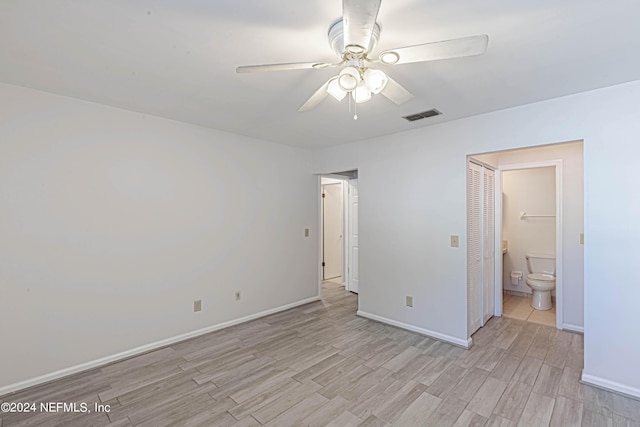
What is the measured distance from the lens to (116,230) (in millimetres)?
2809

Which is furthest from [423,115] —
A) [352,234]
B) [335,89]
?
[352,234]

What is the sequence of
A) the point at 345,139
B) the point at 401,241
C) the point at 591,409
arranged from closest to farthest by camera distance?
the point at 591,409
the point at 401,241
the point at 345,139

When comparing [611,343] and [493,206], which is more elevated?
[493,206]

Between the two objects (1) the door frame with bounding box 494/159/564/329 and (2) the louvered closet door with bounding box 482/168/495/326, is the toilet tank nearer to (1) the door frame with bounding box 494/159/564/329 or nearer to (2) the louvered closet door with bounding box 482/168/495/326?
(1) the door frame with bounding box 494/159/564/329

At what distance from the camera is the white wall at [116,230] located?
2.36 metres

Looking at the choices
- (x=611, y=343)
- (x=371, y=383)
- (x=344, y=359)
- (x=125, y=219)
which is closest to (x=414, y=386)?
(x=371, y=383)

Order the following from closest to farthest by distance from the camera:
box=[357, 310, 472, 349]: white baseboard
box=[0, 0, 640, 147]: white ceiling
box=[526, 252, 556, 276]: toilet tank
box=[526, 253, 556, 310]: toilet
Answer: box=[0, 0, 640, 147]: white ceiling < box=[357, 310, 472, 349]: white baseboard < box=[526, 253, 556, 310]: toilet < box=[526, 252, 556, 276]: toilet tank

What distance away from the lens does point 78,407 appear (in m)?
2.14

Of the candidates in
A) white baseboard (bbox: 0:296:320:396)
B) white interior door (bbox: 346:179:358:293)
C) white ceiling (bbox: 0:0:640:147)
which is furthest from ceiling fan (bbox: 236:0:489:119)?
white interior door (bbox: 346:179:358:293)

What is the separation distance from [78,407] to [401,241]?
10.9 feet

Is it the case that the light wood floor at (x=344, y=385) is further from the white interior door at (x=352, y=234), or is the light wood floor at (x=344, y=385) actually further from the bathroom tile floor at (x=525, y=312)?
the white interior door at (x=352, y=234)

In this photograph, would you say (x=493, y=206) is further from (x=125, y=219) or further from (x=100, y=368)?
(x=100, y=368)

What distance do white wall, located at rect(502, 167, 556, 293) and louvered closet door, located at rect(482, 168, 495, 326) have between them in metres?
1.20

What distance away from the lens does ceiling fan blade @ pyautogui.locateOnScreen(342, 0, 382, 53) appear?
3.50 ft
